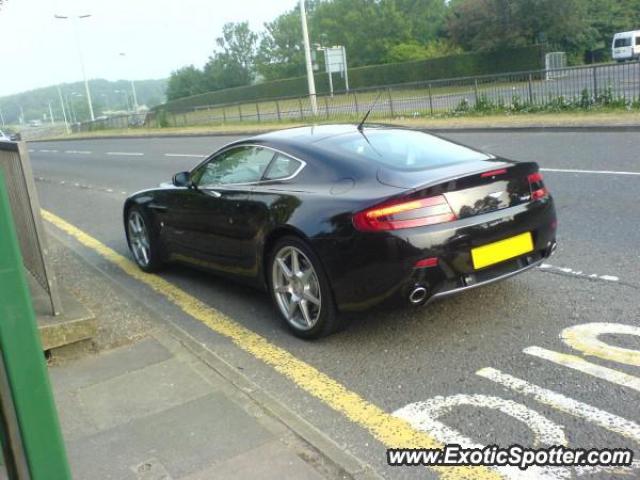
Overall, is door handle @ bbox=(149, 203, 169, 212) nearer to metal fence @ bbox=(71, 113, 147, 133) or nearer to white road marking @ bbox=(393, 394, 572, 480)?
white road marking @ bbox=(393, 394, 572, 480)

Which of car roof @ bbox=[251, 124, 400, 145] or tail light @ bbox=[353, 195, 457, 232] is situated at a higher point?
car roof @ bbox=[251, 124, 400, 145]

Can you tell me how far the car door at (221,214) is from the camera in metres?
5.01

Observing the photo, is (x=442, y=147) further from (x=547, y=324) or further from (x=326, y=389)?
(x=326, y=389)

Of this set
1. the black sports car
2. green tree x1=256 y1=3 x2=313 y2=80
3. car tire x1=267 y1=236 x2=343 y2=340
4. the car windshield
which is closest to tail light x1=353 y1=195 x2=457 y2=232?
the black sports car

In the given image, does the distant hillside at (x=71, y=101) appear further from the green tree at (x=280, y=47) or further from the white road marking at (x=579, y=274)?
the white road marking at (x=579, y=274)

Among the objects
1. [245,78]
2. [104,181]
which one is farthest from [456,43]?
[245,78]

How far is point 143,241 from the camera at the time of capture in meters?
6.62

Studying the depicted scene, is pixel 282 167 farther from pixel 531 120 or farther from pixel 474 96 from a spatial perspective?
pixel 474 96

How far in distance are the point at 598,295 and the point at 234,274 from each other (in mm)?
2661

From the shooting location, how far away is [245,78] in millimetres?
120875

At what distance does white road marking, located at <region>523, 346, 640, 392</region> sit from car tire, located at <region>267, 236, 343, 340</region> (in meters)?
1.24

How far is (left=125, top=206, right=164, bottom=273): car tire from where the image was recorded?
21.0 feet

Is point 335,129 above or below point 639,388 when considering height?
above

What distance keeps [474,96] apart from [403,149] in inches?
661
